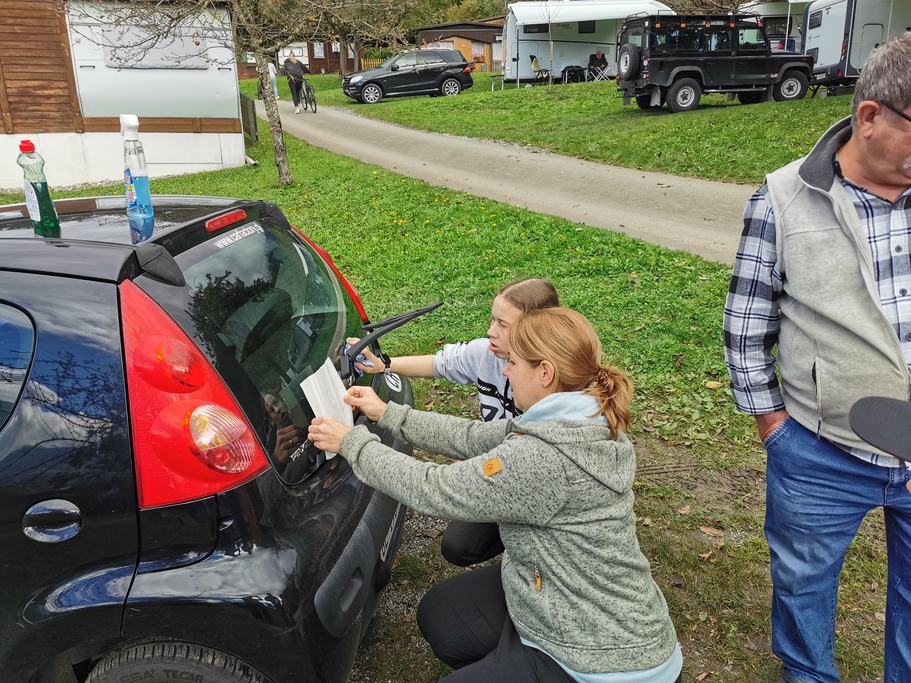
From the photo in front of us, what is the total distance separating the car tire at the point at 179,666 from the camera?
5.79 feet

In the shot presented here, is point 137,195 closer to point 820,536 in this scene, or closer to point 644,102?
point 820,536

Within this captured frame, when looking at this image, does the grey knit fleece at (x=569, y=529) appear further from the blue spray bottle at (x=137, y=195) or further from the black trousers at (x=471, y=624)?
the blue spray bottle at (x=137, y=195)

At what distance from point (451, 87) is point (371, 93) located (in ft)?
9.22

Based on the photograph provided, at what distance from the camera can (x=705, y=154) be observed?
1145 centimetres

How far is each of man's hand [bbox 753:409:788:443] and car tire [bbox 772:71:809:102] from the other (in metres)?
16.3

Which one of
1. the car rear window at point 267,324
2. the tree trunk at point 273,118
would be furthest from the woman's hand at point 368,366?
the tree trunk at point 273,118

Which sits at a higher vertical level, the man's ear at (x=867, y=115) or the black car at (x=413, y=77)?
the black car at (x=413, y=77)

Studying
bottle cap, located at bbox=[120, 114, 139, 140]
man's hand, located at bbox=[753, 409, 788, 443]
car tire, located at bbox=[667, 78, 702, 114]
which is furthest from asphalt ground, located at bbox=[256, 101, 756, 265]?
bottle cap, located at bbox=[120, 114, 139, 140]

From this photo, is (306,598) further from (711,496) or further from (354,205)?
(354,205)

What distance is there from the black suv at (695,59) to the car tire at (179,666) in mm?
15124

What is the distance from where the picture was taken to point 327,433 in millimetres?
1970

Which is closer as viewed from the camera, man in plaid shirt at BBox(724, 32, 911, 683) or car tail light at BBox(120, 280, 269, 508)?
car tail light at BBox(120, 280, 269, 508)

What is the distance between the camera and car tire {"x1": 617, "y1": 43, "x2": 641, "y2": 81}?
14703 millimetres

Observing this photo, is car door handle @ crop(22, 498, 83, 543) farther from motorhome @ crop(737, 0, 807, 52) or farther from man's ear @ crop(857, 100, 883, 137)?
motorhome @ crop(737, 0, 807, 52)
